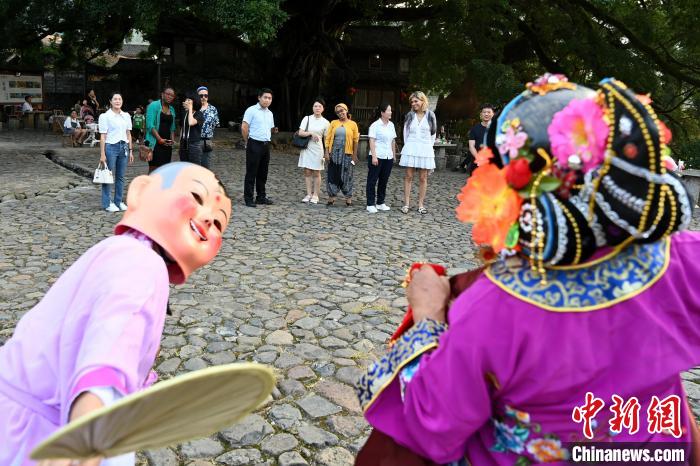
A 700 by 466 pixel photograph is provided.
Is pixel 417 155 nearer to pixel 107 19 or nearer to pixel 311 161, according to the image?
pixel 311 161

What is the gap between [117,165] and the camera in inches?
352

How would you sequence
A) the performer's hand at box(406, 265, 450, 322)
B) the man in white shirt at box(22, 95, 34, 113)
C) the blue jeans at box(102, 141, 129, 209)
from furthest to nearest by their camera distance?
the man in white shirt at box(22, 95, 34, 113)
the blue jeans at box(102, 141, 129, 209)
the performer's hand at box(406, 265, 450, 322)

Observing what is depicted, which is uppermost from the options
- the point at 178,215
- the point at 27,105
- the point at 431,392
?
the point at 27,105

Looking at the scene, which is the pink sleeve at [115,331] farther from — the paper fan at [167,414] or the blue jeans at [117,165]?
the blue jeans at [117,165]

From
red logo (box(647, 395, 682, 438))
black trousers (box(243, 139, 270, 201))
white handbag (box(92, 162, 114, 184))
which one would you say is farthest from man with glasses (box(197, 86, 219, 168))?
red logo (box(647, 395, 682, 438))

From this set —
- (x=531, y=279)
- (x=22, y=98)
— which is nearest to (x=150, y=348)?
(x=531, y=279)

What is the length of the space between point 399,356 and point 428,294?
21cm

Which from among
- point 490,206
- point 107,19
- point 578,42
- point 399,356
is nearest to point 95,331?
point 399,356

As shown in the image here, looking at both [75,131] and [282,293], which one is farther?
[75,131]

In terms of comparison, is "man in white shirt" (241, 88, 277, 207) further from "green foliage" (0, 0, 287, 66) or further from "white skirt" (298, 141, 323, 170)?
"green foliage" (0, 0, 287, 66)

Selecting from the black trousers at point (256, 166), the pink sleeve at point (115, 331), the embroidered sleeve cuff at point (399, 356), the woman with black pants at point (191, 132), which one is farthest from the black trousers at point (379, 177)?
the pink sleeve at point (115, 331)

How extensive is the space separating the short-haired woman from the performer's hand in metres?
8.28

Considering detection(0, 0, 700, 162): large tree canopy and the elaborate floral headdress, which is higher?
detection(0, 0, 700, 162): large tree canopy

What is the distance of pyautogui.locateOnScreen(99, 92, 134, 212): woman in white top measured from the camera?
859 cm
